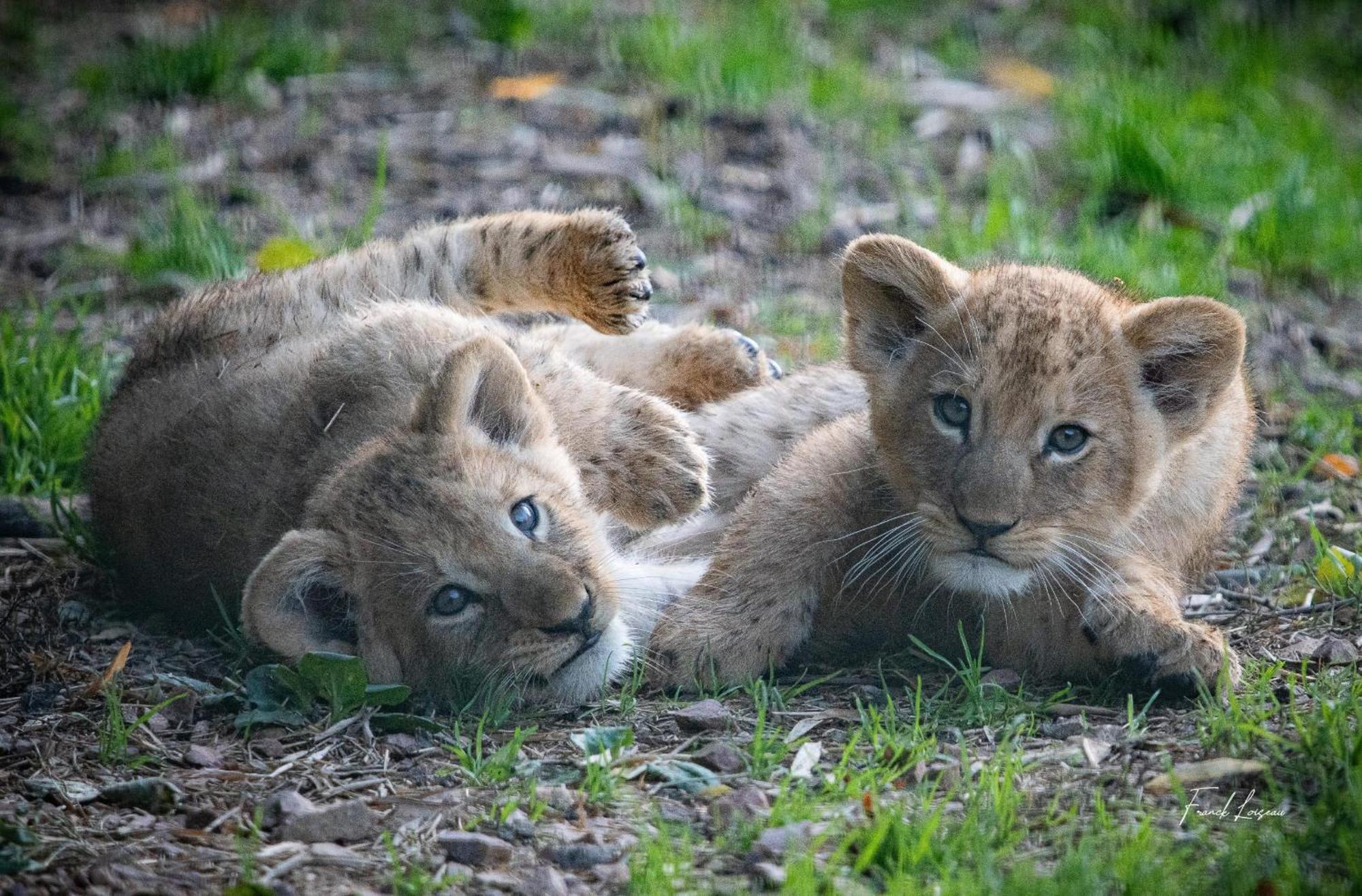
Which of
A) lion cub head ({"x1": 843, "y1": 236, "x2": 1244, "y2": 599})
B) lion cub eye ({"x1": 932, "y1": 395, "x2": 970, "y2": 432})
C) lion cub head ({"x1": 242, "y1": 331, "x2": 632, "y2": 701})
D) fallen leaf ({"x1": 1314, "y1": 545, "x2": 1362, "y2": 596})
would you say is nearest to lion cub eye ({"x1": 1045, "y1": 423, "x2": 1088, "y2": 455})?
lion cub head ({"x1": 843, "y1": 236, "x2": 1244, "y2": 599})

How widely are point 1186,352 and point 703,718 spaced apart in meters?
1.72

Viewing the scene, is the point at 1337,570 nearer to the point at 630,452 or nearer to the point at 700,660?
the point at 700,660

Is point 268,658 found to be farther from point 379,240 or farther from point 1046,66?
point 1046,66

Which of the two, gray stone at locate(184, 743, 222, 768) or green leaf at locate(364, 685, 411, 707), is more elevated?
green leaf at locate(364, 685, 411, 707)

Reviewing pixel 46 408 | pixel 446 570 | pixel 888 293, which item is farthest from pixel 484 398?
pixel 46 408

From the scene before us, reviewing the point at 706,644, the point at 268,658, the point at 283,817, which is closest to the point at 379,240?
the point at 268,658

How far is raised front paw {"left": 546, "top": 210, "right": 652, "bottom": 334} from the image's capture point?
18.2ft

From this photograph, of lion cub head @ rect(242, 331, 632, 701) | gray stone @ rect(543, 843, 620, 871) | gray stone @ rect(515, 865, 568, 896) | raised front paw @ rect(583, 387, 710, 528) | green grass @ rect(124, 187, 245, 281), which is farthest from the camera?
green grass @ rect(124, 187, 245, 281)

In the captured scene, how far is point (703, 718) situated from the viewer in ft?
13.6

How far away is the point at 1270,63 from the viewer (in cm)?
984

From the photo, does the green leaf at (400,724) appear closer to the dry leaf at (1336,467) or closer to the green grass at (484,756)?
the green grass at (484,756)

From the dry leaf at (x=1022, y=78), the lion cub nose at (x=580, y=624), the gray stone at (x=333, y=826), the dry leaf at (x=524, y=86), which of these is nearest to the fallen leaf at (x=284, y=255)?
the dry leaf at (x=524, y=86)

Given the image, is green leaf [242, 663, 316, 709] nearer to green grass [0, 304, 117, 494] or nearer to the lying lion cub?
the lying lion cub

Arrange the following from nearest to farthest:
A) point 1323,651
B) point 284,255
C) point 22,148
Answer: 1. point 1323,651
2. point 284,255
3. point 22,148
